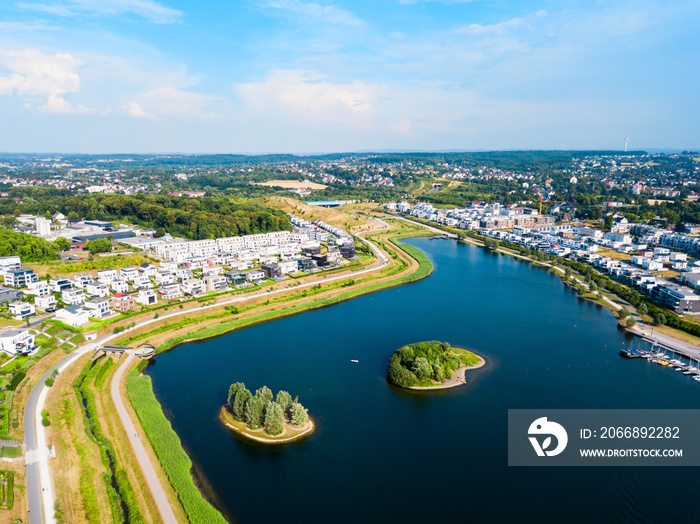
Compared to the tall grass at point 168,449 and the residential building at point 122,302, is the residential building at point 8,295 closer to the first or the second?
the residential building at point 122,302

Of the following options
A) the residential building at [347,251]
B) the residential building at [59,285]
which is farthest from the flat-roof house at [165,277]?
the residential building at [347,251]

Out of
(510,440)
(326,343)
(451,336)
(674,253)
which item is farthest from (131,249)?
(674,253)

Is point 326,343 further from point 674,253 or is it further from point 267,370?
point 674,253

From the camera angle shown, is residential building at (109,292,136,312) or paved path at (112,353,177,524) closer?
paved path at (112,353,177,524)

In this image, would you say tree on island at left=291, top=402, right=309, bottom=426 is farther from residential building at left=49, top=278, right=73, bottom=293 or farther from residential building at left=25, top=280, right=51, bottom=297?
residential building at left=49, top=278, right=73, bottom=293

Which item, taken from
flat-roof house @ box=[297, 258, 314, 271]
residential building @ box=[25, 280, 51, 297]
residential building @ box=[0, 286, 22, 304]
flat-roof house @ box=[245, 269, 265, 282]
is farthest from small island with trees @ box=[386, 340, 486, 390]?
residential building @ box=[0, 286, 22, 304]

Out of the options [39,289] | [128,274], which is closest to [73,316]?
[39,289]
